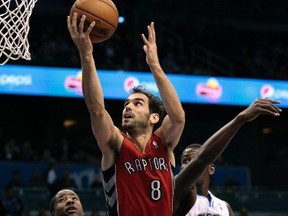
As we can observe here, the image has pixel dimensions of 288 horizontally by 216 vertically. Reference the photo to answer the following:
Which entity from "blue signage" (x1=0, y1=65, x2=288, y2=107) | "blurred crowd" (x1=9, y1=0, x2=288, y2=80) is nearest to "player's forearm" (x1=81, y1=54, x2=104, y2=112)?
"blue signage" (x1=0, y1=65, x2=288, y2=107)

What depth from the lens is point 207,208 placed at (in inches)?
210

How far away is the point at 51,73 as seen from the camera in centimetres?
1703

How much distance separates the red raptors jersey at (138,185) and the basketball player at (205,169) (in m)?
0.32

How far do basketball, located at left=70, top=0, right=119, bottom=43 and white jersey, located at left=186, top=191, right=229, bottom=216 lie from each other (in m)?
1.53

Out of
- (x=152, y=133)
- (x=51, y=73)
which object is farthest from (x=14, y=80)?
(x=152, y=133)

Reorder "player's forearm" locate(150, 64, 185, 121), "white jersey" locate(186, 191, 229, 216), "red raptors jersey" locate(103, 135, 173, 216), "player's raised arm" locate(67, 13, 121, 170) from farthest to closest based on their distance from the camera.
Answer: "white jersey" locate(186, 191, 229, 216)
"player's forearm" locate(150, 64, 185, 121)
"red raptors jersey" locate(103, 135, 173, 216)
"player's raised arm" locate(67, 13, 121, 170)

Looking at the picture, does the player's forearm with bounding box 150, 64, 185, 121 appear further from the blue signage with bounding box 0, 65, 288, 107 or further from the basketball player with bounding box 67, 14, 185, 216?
the blue signage with bounding box 0, 65, 288, 107

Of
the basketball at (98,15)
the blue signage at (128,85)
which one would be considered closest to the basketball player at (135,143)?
the basketball at (98,15)

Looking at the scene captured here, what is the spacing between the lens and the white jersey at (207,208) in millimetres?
5277

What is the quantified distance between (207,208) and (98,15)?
5.80 ft

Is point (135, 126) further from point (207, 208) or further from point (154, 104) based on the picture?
point (207, 208)

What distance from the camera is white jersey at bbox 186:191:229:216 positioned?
17.3 ft

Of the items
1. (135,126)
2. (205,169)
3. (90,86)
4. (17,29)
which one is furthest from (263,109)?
(17,29)

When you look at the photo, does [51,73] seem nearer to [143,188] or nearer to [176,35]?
[176,35]
